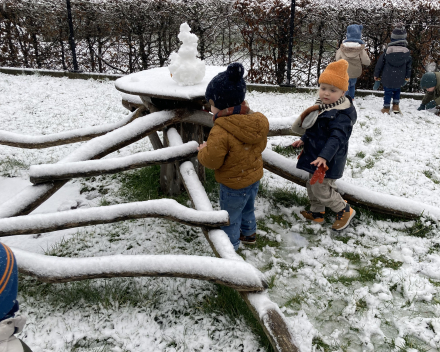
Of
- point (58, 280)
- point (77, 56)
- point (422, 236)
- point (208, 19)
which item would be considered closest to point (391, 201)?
point (422, 236)

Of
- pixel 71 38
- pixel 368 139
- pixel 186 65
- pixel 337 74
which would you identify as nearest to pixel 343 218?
pixel 337 74

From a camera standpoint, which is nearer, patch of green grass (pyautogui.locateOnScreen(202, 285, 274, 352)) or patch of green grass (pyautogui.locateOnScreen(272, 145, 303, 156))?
patch of green grass (pyautogui.locateOnScreen(202, 285, 274, 352))

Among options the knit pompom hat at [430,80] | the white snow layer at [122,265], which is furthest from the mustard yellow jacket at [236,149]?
the knit pompom hat at [430,80]

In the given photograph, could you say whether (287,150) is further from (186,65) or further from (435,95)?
(435,95)

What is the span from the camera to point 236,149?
2264mm

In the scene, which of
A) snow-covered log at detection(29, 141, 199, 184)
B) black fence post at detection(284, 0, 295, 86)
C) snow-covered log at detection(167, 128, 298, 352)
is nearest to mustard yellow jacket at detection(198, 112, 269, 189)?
snow-covered log at detection(167, 128, 298, 352)

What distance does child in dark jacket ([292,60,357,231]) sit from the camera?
248cm

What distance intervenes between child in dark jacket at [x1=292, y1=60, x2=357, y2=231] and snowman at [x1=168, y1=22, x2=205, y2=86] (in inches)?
38.8

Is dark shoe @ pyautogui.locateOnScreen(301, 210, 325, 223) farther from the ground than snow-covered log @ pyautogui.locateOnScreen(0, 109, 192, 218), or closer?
closer

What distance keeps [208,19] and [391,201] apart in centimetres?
587

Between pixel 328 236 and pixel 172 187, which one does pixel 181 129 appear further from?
pixel 328 236

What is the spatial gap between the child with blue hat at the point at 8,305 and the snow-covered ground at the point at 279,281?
0.86 meters

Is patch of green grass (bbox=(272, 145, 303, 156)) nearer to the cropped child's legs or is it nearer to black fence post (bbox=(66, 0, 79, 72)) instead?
the cropped child's legs

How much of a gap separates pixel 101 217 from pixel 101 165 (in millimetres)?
522
